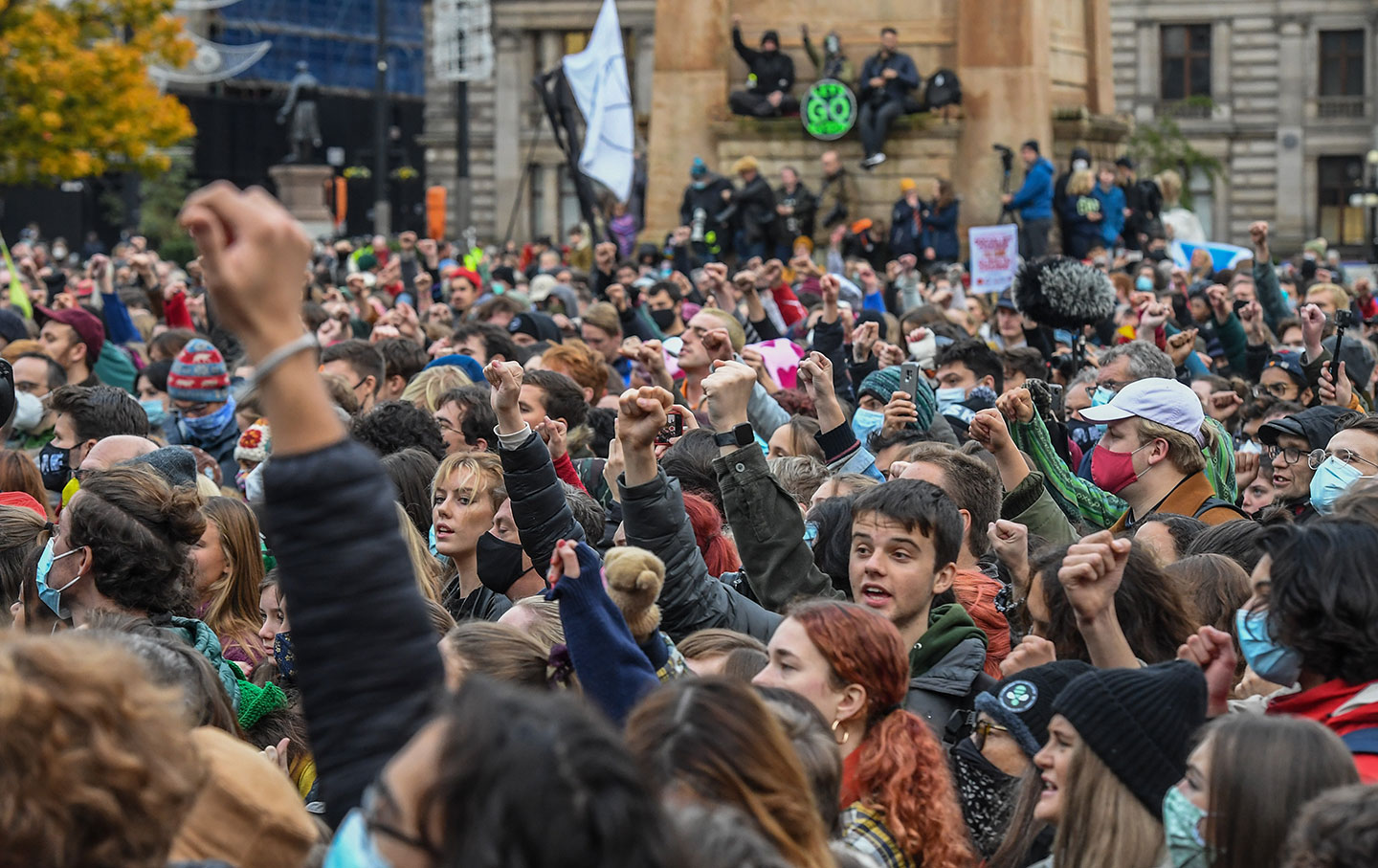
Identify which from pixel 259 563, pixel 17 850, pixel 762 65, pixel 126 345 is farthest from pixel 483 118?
pixel 17 850

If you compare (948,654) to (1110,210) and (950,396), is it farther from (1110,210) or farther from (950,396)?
(1110,210)

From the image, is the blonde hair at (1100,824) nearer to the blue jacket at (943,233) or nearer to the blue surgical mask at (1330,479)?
the blue surgical mask at (1330,479)

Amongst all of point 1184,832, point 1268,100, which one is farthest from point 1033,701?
point 1268,100

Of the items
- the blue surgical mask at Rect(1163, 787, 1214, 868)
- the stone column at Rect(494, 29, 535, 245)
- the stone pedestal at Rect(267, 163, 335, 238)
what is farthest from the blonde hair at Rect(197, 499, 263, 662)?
the stone column at Rect(494, 29, 535, 245)

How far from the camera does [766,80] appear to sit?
1991cm

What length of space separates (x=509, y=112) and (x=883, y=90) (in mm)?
42793

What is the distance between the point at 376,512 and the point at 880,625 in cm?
170

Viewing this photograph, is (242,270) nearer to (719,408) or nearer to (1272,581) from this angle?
(1272,581)

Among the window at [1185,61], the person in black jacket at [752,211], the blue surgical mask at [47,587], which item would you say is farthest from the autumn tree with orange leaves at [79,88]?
the window at [1185,61]

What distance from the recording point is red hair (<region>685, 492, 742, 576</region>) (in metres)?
5.99

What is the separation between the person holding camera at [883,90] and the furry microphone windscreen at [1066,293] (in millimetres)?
9182

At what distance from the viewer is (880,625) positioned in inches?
162

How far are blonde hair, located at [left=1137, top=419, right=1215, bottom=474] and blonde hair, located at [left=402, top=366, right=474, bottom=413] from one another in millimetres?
3093

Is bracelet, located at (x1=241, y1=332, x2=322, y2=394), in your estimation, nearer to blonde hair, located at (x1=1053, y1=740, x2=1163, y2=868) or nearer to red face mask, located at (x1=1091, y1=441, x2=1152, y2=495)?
blonde hair, located at (x1=1053, y1=740, x2=1163, y2=868)
